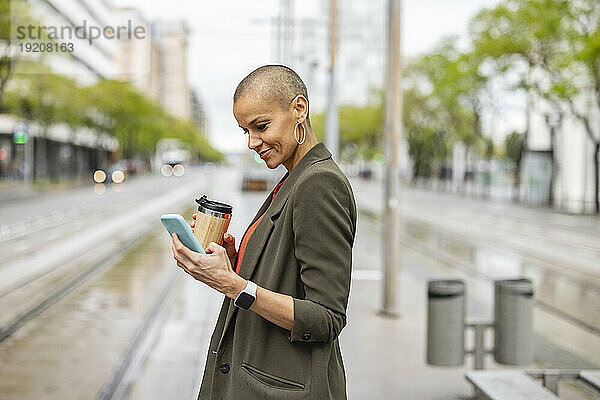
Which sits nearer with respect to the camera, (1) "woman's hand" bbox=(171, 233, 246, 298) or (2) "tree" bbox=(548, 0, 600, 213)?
(1) "woman's hand" bbox=(171, 233, 246, 298)

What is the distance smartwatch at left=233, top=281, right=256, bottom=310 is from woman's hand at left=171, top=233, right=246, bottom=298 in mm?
11

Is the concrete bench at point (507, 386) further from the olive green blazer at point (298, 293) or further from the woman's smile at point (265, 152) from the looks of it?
the woman's smile at point (265, 152)

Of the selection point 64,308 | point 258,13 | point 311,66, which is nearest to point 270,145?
point 258,13

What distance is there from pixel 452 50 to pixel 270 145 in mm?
46144

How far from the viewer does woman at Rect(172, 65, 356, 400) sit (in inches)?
71.9

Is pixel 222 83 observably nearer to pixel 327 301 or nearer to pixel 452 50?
pixel 327 301

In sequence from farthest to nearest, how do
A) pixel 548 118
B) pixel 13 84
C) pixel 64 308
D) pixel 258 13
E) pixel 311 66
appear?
1. pixel 548 118
2. pixel 13 84
3. pixel 311 66
4. pixel 64 308
5. pixel 258 13

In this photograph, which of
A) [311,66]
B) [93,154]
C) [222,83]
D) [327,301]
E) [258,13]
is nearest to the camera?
[327,301]

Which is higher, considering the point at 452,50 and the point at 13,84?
the point at 452,50

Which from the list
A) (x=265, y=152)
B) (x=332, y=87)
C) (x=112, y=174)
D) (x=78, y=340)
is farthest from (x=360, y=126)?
(x=265, y=152)

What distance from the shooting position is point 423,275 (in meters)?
12.6

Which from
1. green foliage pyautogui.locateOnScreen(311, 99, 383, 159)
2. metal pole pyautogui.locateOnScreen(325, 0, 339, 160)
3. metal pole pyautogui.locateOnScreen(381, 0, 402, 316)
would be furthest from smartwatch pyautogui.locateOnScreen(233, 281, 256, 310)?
green foliage pyautogui.locateOnScreen(311, 99, 383, 159)

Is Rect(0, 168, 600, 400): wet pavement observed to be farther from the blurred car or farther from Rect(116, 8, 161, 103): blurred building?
the blurred car

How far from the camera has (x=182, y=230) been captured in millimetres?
1780
